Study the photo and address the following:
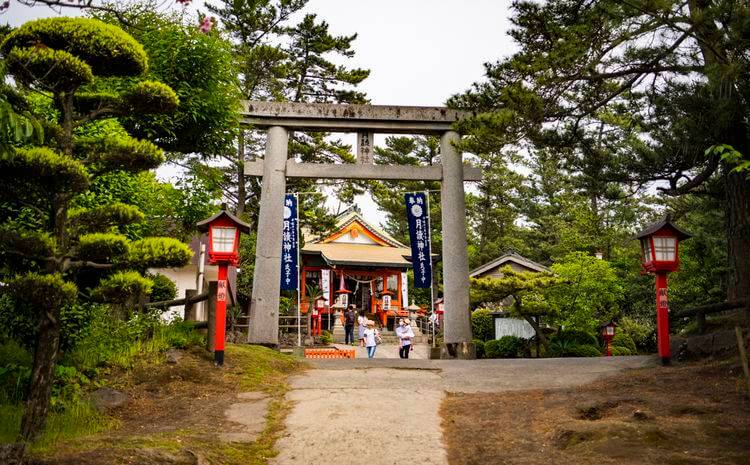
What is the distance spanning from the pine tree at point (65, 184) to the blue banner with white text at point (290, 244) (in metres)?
8.30

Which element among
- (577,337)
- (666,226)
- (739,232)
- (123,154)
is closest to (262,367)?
(123,154)

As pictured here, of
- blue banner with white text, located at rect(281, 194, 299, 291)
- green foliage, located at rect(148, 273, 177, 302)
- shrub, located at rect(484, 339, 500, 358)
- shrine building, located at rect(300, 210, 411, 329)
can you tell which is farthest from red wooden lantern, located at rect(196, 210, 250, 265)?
shrine building, located at rect(300, 210, 411, 329)

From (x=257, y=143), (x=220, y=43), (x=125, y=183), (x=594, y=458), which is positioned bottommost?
(x=594, y=458)

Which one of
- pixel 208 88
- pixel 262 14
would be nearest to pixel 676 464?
pixel 208 88

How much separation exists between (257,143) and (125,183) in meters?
16.2

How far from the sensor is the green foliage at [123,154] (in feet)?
20.5

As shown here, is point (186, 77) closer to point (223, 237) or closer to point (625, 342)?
point (223, 237)

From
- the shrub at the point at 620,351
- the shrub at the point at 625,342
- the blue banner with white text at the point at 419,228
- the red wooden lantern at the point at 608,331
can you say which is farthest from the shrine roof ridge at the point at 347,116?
the shrub at the point at 625,342

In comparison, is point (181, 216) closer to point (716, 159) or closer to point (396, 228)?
point (716, 159)

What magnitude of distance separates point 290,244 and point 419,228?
3.28 meters

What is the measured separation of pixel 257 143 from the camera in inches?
982

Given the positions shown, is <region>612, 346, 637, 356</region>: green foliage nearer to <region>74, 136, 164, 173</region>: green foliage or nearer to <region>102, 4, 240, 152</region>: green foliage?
<region>102, 4, 240, 152</region>: green foliage

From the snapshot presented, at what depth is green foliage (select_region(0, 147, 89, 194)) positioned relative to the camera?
5535 mm

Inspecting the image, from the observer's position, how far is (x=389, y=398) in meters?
8.24
